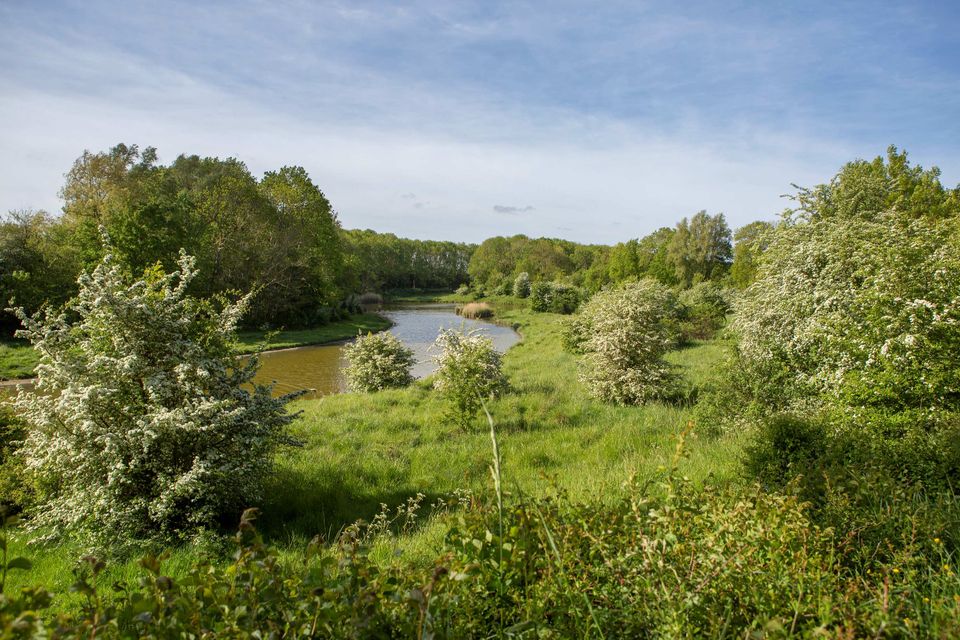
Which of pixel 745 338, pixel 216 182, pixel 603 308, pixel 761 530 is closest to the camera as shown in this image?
pixel 761 530

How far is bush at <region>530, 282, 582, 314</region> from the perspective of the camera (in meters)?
52.3

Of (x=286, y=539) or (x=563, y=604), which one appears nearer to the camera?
(x=563, y=604)

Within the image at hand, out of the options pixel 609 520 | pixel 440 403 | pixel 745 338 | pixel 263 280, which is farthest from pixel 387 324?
pixel 609 520

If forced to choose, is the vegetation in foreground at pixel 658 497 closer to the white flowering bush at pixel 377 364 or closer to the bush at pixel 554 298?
the white flowering bush at pixel 377 364

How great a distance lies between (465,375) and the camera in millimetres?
11078

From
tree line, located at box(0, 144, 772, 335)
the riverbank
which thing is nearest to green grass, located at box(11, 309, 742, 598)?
the riverbank

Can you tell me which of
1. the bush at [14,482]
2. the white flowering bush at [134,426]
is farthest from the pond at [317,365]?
the white flowering bush at [134,426]

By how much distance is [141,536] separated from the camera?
5434 millimetres

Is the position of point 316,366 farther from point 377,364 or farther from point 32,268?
point 32,268

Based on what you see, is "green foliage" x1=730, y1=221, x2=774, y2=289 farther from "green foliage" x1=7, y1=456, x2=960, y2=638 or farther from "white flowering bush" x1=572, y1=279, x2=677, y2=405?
"green foliage" x1=7, y1=456, x2=960, y2=638

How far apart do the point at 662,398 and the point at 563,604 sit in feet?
37.4

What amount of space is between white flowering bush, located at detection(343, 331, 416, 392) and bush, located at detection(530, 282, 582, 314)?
1417 inches

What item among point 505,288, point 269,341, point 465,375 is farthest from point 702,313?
point 505,288

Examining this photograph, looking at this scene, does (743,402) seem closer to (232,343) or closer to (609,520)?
→ (609,520)
